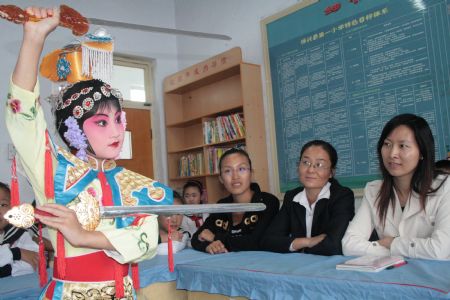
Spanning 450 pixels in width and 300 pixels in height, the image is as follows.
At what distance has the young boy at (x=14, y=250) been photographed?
2085 millimetres

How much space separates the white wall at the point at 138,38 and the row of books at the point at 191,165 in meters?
0.30

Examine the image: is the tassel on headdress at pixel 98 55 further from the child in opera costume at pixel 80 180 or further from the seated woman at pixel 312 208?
the seated woman at pixel 312 208

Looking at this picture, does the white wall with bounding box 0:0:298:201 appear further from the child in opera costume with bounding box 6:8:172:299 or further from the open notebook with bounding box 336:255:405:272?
the child in opera costume with bounding box 6:8:172:299

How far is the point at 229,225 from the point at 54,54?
1521 mm

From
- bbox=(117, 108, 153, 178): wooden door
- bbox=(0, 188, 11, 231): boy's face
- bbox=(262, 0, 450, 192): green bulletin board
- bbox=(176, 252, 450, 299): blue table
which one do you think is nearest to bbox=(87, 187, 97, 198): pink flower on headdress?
bbox=(176, 252, 450, 299): blue table

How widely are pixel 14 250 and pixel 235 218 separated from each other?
1204mm

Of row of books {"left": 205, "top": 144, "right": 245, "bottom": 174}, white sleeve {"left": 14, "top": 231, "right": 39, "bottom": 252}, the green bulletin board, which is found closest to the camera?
white sleeve {"left": 14, "top": 231, "right": 39, "bottom": 252}

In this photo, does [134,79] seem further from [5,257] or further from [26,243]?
[5,257]

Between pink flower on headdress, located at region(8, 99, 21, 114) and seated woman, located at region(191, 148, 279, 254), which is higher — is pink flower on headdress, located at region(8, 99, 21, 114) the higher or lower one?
the higher one

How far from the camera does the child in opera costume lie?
92 cm

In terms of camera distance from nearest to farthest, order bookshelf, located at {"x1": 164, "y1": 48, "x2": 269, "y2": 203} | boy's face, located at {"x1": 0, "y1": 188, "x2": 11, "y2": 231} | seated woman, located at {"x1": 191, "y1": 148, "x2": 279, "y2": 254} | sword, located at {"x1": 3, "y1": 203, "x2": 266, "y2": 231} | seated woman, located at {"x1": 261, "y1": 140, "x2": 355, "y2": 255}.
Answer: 1. sword, located at {"x1": 3, "y1": 203, "x2": 266, "y2": 231}
2. seated woman, located at {"x1": 261, "y1": 140, "x2": 355, "y2": 255}
3. seated woman, located at {"x1": 191, "y1": 148, "x2": 279, "y2": 254}
4. boy's face, located at {"x1": 0, "y1": 188, "x2": 11, "y2": 231}
5. bookshelf, located at {"x1": 164, "y1": 48, "x2": 269, "y2": 203}

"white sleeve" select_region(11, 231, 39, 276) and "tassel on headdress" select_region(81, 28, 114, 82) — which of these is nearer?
"tassel on headdress" select_region(81, 28, 114, 82)

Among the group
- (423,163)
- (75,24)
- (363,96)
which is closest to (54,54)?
(75,24)

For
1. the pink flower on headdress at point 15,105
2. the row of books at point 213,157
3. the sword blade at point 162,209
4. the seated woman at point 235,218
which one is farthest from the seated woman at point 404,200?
the row of books at point 213,157
